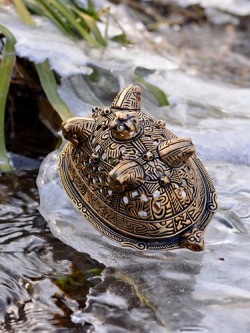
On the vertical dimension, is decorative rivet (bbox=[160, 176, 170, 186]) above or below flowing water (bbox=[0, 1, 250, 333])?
above

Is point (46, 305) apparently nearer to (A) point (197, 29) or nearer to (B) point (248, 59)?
(B) point (248, 59)

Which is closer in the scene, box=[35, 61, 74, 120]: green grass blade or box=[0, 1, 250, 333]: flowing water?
box=[0, 1, 250, 333]: flowing water

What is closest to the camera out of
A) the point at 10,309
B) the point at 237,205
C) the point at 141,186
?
the point at 10,309

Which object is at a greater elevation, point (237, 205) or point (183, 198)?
point (183, 198)

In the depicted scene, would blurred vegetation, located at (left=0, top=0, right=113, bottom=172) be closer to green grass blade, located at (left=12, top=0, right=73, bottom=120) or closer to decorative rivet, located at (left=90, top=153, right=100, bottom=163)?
green grass blade, located at (left=12, top=0, right=73, bottom=120)

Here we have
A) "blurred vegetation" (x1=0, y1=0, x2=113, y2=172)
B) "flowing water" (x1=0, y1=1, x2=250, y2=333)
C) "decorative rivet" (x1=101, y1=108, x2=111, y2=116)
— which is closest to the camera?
"flowing water" (x1=0, y1=1, x2=250, y2=333)

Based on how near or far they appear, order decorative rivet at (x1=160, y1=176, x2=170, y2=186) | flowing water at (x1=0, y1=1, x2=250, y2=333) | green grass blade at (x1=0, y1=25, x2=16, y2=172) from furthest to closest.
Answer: green grass blade at (x1=0, y1=25, x2=16, y2=172)
decorative rivet at (x1=160, y1=176, x2=170, y2=186)
flowing water at (x1=0, y1=1, x2=250, y2=333)

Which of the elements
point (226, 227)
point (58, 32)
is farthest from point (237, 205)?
point (58, 32)

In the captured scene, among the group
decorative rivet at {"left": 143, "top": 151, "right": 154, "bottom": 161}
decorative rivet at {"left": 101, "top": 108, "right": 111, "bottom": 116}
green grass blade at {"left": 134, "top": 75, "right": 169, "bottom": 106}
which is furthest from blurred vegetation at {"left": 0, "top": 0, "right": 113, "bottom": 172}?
decorative rivet at {"left": 143, "top": 151, "right": 154, "bottom": 161}
